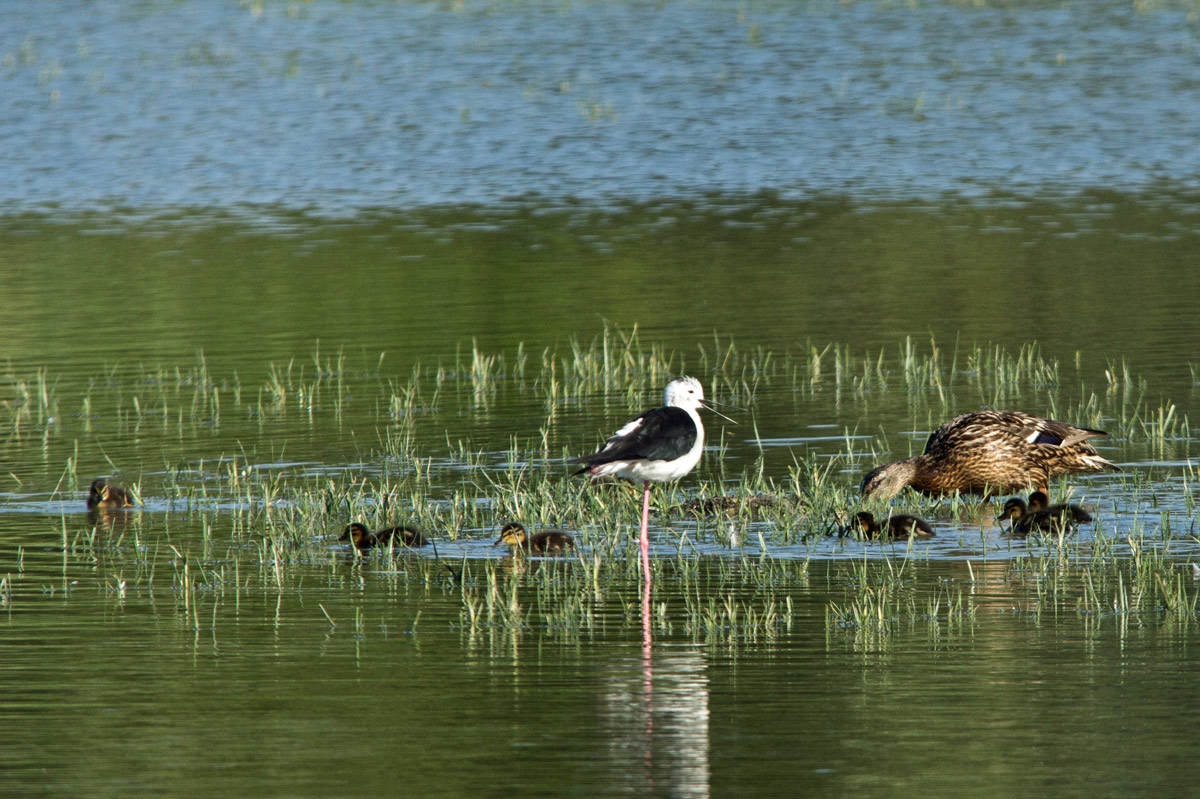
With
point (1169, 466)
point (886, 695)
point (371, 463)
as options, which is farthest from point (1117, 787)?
point (371, 463)

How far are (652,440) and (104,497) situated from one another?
432 cm

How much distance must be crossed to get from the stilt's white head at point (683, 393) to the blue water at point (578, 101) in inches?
783

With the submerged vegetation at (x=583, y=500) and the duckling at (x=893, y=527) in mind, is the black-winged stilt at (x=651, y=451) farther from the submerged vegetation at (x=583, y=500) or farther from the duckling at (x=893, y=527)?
the duckling at (x=893, y=527)

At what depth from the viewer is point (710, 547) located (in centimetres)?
1150

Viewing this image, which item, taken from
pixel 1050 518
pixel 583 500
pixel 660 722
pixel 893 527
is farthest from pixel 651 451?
pixel 660 722

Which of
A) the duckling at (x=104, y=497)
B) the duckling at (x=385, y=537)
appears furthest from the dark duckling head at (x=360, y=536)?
the duckling at (x=104, y=497)

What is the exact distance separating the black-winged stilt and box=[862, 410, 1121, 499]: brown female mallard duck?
2426mm

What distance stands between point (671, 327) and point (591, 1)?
33129 mm

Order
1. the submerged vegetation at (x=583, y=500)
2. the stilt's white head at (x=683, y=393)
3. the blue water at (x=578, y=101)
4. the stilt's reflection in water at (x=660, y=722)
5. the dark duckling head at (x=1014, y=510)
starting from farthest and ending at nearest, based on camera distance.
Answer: the blue water at (x=578, y=101) → the dark duckling head at (x=1014, y=510) → the stilt's white head at (x=683, y=393) → the submerged vegetation at (x=583, y=500) → the stilt's reflection in water at (x=660, y=722)

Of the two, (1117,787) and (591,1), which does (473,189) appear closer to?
(591,1)

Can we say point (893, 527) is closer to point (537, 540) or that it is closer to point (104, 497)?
point (537, 540)

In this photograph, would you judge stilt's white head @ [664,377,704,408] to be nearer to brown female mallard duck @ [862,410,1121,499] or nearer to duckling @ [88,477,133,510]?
brown female mallard duck @ [862,410,1121,499]

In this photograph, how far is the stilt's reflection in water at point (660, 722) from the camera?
7363 millimetres

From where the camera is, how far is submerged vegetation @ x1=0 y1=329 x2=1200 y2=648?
10.1 m
